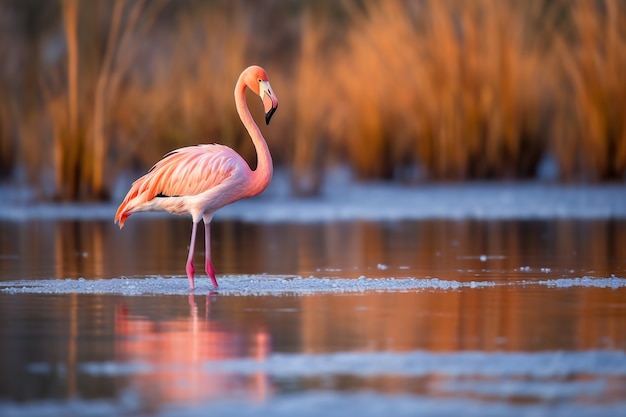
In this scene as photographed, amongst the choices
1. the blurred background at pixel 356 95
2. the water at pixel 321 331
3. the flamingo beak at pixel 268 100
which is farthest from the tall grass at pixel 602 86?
the flamingo beak at pixel 268 100

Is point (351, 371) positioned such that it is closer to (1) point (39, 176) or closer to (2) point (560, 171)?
(1) point (39, 176)

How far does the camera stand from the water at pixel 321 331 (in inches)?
196

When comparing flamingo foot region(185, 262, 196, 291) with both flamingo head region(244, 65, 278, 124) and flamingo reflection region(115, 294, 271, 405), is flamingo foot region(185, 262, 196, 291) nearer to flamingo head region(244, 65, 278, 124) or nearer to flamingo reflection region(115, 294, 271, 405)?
flamingo reflection region(115, 294, 271, 405)

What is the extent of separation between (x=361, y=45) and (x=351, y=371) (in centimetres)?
1661

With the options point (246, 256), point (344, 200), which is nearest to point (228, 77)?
point (344, 200)

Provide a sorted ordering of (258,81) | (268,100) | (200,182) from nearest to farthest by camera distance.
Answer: (200,182) → (268,100) → (258,81)

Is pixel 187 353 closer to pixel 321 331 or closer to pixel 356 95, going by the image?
pixel 321 331

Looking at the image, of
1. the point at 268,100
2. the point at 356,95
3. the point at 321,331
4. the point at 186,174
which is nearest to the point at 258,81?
the point at 268,100

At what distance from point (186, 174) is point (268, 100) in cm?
79

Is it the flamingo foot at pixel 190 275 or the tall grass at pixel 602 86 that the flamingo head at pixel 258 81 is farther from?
the tall grass at pixel 602 86

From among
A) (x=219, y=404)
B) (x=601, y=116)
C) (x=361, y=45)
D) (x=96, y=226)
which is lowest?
(x=219, y=404)

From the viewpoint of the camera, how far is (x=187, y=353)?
5941 mm

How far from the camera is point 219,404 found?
191 inches

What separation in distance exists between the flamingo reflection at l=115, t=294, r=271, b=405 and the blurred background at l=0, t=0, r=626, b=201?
9863 mm
